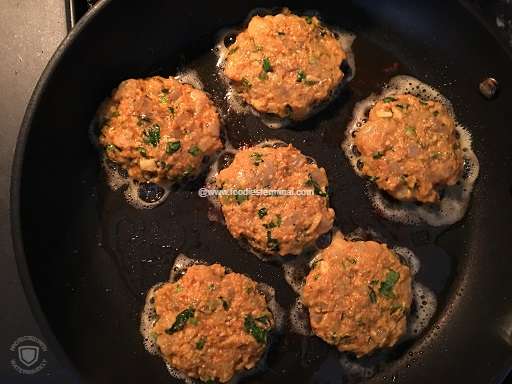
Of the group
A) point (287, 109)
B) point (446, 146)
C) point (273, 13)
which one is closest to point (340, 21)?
point (273, 13)

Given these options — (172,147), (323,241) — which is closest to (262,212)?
(323,241)

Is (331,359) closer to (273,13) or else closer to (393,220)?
(393,220)

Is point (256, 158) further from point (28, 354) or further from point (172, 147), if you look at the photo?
point (28, 354)

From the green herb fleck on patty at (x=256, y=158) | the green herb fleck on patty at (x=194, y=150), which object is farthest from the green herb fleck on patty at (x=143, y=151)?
the green herb fleck on patty at (x=256, y=158)

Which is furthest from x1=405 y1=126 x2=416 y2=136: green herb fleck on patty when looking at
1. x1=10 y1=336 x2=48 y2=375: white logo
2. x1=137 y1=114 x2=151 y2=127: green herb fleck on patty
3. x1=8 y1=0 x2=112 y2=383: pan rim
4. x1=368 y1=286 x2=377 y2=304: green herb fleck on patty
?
x1=10 y1=336 x2=48 y2=375: white logo

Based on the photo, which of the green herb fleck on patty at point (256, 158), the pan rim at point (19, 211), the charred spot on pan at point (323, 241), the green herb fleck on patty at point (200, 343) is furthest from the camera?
the charred spot on pan at point (323, 241)

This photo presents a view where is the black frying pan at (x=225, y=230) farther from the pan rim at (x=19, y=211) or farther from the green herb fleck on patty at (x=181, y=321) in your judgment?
the green herb fleck on patty at (x=181, y=321)
